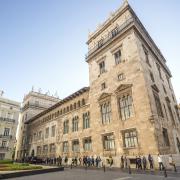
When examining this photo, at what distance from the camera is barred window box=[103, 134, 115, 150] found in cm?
2142

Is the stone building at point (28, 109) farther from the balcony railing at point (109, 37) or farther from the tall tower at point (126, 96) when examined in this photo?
the tall tower at point (126, 96)

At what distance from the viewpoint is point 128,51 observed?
22859 mm

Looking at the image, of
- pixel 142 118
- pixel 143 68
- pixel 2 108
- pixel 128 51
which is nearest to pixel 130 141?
pixel 142 118

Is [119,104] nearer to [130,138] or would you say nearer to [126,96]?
[126,96]

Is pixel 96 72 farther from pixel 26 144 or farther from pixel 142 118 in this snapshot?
pixel 26 144

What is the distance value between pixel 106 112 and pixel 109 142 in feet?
13.6

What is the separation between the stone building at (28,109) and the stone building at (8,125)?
5.41 meters

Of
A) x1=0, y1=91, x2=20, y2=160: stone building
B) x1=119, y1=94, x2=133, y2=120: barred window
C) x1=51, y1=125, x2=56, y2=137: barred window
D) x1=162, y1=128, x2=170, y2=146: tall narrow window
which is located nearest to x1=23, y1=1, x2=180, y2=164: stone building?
x1=119, y1=94, x2=133, y2=120: barred window

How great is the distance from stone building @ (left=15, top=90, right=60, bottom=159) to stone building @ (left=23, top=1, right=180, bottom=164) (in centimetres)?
1912

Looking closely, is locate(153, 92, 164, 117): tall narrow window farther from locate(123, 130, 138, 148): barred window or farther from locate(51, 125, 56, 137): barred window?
locate(51, 125, 56, 137): barred window

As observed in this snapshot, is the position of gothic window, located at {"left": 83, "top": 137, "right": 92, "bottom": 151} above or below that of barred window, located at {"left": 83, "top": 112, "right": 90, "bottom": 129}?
below

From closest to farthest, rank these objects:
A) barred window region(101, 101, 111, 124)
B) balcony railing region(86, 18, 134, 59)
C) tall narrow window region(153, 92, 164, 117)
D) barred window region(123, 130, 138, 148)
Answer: barred window region(123, 130, 138, 148) < tall narrow window region(153, 92, 164, 117) < barred window region(101, 101, 111, 124) < balcony railing region(86, 18, 134, 59)

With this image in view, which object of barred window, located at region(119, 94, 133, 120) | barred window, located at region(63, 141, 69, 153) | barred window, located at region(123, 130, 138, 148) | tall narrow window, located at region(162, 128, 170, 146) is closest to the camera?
barred window, located at region(123, 130, 138, 148)

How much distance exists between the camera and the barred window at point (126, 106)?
67.5ft
